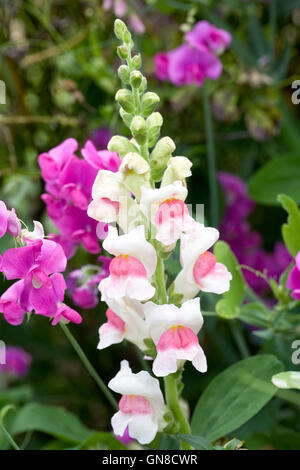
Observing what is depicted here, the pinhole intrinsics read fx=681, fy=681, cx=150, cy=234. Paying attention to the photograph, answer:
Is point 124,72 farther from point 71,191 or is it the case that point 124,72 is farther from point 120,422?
point 120,422

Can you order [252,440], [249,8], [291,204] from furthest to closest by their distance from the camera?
[249,8]
[252,440]
[291,204]

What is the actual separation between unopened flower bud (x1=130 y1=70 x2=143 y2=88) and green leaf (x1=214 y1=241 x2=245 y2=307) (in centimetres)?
21

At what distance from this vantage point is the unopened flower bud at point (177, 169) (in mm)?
597

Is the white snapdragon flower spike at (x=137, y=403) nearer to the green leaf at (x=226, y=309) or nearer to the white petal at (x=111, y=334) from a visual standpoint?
the white petal at (x=111, y=334)

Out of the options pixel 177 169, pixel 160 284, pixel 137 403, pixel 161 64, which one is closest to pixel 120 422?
pixel 137 403

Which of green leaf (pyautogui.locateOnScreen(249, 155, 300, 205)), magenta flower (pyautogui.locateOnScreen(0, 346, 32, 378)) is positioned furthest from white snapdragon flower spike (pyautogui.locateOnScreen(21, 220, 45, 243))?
magenta flower (pyautogui.locateOnScreen(0, 346, 32, 378))

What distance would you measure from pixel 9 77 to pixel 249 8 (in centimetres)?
43

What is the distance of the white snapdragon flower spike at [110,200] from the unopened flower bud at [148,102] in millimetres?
62

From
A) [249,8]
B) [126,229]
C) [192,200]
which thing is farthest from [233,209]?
[126,229]

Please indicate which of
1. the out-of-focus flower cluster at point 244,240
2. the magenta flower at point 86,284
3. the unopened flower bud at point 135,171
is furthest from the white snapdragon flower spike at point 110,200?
the out-of-focus flower cluster at point 244,240

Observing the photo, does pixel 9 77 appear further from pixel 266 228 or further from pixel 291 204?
pixel 291 204

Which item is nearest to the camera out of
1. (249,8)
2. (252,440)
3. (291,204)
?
(291,204)

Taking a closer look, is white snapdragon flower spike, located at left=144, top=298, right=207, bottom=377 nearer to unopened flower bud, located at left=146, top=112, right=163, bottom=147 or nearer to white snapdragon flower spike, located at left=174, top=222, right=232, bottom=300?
white snapdragon flower spike, located at left=174, top=222, right=232, bottom=300

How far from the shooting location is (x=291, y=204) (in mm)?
714
